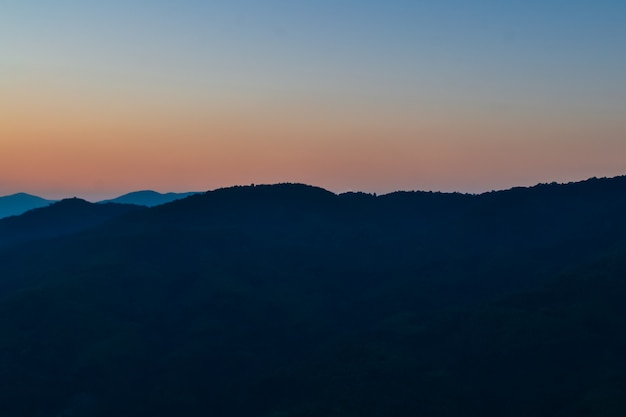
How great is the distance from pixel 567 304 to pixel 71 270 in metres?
98.6

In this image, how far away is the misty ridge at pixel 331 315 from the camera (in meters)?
78.4

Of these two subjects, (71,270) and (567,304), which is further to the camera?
(71,270)

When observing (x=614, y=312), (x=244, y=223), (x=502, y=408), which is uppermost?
(x=244, y=223)

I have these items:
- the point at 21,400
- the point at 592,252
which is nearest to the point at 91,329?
the point at 21,400

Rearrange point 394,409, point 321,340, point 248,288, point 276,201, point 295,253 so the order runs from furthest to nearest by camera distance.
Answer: point 276,201 < point 295,253 < point 248,288 < point 321,340 < point 394,409

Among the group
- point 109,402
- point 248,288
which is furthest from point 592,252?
point 109,402

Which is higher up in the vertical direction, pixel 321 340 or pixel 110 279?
pixel 110 279

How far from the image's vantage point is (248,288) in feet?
408

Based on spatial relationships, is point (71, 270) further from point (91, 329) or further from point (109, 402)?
point (109, 402)

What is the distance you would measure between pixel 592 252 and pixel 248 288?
6784 centimetres

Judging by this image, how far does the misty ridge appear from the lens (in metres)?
78.4

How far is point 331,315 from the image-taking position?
115 meters

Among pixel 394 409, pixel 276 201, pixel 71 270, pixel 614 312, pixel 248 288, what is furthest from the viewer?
pixel 276 201

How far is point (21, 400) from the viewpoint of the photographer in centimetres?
8469
